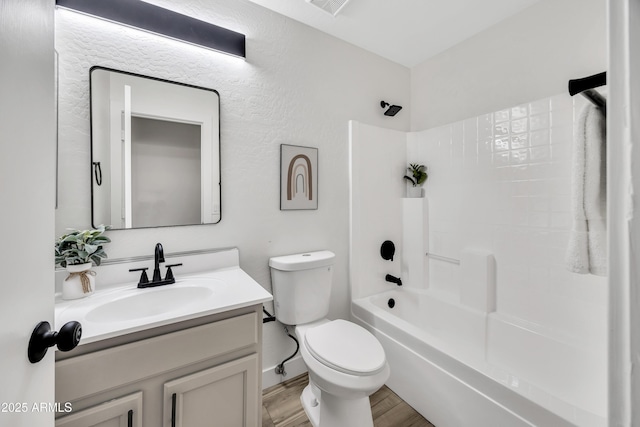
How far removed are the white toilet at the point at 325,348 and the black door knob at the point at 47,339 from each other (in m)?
0.97

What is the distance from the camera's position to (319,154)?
1.87 metres

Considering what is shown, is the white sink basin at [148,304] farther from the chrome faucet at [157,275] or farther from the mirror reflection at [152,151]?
the mirror reflection at [152,151]

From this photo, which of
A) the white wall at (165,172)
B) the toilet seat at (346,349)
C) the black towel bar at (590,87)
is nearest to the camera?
the black towel bar at (590,87)

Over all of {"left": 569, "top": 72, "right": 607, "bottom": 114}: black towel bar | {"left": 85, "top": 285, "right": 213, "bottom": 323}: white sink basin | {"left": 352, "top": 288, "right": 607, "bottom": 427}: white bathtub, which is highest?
{"left": 569, "top": 72, "right": 607, "bottom": 114}: black towel bar

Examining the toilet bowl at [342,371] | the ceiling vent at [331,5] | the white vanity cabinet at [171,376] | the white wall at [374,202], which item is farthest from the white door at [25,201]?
the white wall at [374,202]

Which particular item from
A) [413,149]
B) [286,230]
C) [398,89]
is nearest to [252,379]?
[286,230]

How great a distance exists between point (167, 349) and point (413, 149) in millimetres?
2222

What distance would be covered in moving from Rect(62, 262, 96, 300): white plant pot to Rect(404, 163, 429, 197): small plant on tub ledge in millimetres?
2168

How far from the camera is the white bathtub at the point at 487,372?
3.47ft

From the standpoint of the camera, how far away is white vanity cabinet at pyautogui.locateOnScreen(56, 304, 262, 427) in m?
0.80

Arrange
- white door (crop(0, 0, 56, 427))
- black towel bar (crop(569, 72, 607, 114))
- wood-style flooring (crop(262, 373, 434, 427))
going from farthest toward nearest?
1. wood-style flooring (crop(262, 373, 434, 427))
2. black towel bar (crop(569, 72, 607, 114))
3. white door (crop(0, 0, 56, 427))

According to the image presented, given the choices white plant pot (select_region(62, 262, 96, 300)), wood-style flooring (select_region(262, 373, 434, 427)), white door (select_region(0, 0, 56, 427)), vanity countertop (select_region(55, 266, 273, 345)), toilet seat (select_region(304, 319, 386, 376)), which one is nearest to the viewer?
white door (select_region(0, 0, 56, 427))

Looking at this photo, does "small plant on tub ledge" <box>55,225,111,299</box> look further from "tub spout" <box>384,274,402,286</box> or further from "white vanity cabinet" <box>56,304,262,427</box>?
"tub spout" <box>384,274,402,286</box>

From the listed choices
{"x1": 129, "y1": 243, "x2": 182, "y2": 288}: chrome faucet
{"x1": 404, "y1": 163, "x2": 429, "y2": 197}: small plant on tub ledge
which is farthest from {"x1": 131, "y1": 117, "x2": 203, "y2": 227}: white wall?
{"x1": 404, "y1": 163, "x2": 429, "y2": 197}: small plant on tub ledge
